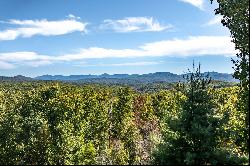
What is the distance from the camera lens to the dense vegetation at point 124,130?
23297 millimetres

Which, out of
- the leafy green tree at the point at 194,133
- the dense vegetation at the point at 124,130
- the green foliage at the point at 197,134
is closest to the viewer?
the green foliage at the point at 197,134

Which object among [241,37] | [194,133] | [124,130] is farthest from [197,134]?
[124,130]

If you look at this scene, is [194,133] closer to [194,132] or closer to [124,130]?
[194,132]

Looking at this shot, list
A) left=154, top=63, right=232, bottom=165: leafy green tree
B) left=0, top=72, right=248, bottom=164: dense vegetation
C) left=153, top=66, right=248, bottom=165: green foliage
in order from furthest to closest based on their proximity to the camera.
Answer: left=0, top=72, right=248, bottom=164: dense vegetation, left=154, top=63, right=232, bottom=165: leafy green tree, left=153, top=66, right=248, bottom=165: green foliage

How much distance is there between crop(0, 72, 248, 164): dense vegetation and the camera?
23.3m

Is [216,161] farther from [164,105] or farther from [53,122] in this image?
[164,105]

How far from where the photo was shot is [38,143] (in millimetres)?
50688

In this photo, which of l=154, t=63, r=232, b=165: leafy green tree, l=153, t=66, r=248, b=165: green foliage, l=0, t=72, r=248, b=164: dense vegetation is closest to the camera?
l=153, t=66, r=248, b=165: green foliage

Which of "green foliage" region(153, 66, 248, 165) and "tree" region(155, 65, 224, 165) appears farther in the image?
"tree" region(155, 65, 224, 165)

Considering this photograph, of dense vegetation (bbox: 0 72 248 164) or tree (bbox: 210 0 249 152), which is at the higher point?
tree (bbox: 210 0 249 152)

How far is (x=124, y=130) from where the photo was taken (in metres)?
79.4

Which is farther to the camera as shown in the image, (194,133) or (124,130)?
(124,130)

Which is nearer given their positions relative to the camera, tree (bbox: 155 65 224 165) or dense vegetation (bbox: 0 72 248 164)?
tree (bbox: 155 65 224 165)

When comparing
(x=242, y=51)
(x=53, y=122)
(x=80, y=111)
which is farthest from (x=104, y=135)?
(x=242, y=51)
